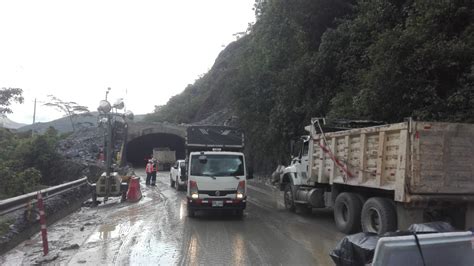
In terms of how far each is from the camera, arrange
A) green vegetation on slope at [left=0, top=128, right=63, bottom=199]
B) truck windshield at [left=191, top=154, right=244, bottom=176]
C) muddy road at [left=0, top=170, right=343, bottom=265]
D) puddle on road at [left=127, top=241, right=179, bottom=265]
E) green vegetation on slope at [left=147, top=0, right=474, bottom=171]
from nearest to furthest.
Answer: puddle on road at [left=127, top=241, right=179, bottom=265]
muddy road at [left=0, top=170, right=343, bottom=265]
truck windshield at [left=191, top=154, right=244, bottom=176]
green vegetation on slope at [left=147, top=0, right=474, bottom=171]
green vegetation on slope at [left=0, top=128, right=63, bottom=199]

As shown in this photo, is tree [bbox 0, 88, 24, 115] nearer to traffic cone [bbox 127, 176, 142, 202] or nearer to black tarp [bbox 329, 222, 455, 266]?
traffic cone [bbox 127, 176, 142, 202]

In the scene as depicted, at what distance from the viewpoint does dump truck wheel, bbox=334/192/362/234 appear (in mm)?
11211

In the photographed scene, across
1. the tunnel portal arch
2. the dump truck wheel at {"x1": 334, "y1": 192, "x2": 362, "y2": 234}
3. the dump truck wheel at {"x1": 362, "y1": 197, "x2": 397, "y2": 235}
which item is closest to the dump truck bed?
the dump truck wheel at {"x1": 362, "y1": 197, "x2": 397, "y2": 235}

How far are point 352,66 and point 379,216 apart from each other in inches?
494

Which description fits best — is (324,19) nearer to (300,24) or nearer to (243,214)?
(300,24)

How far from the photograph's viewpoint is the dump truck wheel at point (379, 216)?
381 inches

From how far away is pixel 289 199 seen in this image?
15719mm

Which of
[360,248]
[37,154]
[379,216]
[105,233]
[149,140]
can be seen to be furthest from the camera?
[149,140]

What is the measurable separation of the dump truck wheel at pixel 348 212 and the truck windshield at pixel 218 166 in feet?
10.9

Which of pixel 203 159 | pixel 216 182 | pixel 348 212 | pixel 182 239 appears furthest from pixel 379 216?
pixel 203 159

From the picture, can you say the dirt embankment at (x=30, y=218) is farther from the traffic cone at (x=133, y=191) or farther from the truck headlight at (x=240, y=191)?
the truck headlight at (x=240, y=191)

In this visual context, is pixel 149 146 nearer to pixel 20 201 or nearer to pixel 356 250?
pixel 20 201

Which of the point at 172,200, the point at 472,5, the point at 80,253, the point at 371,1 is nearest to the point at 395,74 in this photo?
the point at 472,5

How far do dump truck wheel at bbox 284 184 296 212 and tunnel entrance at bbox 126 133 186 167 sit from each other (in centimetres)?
4739
